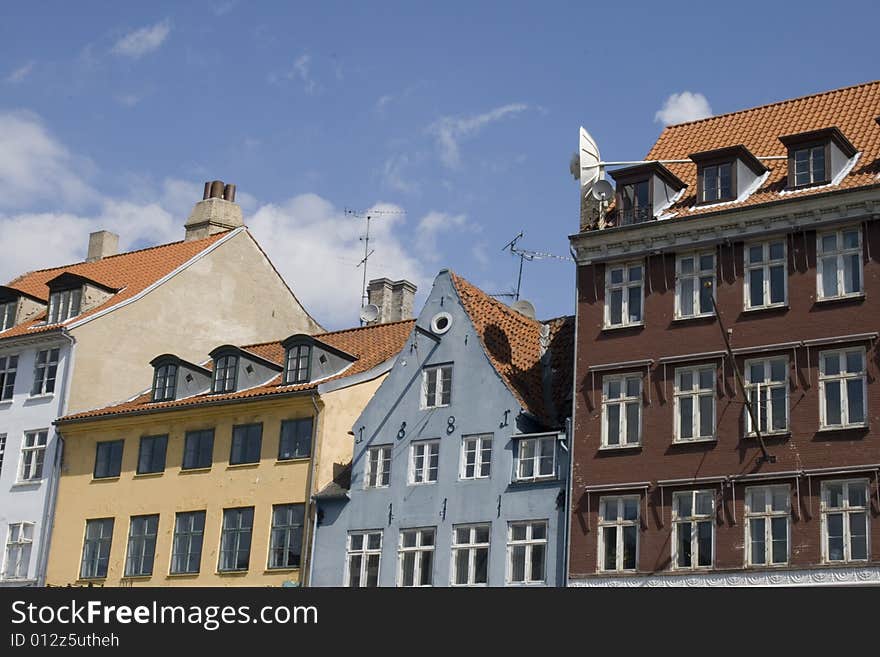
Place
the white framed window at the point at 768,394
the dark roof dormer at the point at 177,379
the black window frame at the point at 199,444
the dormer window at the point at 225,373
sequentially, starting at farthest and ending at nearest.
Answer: the dark roof dormer at the point at 177,379, the dormer window at the point at 225,373, the black window frame at the point at 199,444, the white framed window at the point at 768,394

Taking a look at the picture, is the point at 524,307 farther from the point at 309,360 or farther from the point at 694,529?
the point at 694,529

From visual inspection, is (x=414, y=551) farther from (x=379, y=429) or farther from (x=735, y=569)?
(x=735, y=569)

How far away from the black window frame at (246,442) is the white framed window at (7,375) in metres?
10.8

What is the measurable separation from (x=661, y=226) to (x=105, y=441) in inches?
809

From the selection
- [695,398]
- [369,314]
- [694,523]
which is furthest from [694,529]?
[369,314]

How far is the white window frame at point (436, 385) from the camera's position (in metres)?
44.7

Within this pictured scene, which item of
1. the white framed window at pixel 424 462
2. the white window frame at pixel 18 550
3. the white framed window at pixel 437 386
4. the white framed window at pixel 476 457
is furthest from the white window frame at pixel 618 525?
the white window frame at pixel 18 550

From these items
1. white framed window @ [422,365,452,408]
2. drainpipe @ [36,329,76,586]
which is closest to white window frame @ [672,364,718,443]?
white framed window @ [422,365,452,408]

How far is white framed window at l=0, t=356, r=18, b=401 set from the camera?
2196 inches

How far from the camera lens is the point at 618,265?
42.2 metres

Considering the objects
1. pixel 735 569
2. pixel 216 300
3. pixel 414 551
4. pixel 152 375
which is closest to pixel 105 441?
pixel 152 375

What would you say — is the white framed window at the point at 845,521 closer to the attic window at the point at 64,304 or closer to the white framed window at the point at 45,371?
the white framed window at the point at 45,371

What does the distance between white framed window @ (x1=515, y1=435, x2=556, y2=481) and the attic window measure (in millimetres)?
20412

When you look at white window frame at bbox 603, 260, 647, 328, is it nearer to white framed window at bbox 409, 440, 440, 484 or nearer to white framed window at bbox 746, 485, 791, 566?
white framed window at bbox 746, 485, 791, 566
